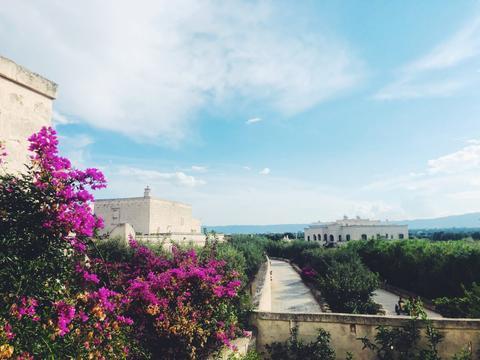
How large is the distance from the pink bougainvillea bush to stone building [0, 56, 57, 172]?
97 cm

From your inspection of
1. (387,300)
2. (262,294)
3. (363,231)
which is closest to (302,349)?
(262,294)

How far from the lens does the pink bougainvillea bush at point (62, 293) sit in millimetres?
2660

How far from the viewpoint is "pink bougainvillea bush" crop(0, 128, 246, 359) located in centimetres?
266

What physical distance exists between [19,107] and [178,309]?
11.1ft

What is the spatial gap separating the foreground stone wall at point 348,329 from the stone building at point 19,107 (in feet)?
15.7

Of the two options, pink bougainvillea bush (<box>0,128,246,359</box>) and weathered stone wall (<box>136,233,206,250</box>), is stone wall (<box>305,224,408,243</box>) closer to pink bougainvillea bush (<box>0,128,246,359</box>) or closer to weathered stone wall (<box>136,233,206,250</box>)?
weathered stone wall (<box>136,233,206,250</box>)

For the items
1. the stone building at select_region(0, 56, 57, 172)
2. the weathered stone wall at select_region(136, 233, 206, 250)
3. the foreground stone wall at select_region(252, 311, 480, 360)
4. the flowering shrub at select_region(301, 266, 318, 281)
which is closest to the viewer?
the stone building at select_region(0, 56, 57, 172)

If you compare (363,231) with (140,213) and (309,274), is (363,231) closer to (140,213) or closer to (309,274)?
(140,213)

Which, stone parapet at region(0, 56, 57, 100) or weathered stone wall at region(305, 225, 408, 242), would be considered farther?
weathered stone wall at region(305, 225, 408, 242)

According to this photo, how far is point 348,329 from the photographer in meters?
5.93

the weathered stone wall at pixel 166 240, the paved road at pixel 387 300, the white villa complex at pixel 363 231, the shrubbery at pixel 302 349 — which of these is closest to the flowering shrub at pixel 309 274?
the paved road at pixel 387 300

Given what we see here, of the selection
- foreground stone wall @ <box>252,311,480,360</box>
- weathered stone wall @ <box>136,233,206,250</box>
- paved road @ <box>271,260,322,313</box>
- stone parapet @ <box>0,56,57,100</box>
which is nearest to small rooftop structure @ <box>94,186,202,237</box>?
weathered stone wall @ <box>136,233,206,250</box>

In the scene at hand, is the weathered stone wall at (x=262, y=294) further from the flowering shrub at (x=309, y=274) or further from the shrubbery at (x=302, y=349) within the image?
the flowering shrub at (x=309, y=274)

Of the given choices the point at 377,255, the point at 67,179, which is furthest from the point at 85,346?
the point at 377,255
